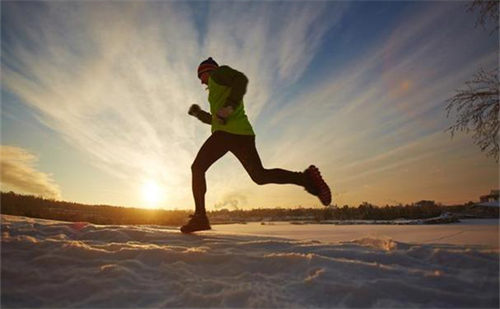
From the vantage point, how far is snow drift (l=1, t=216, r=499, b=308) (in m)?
1.84

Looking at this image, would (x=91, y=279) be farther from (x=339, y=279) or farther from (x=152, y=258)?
(x=339, y=279)

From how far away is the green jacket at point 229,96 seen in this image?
4012 mm

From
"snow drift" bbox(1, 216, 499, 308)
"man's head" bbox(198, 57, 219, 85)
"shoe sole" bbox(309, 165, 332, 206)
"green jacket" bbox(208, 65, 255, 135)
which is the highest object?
"man's head" bbox(198, 57, 219, 85)

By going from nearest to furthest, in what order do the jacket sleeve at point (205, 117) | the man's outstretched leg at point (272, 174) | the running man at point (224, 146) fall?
the running man at point (224, 146) < the man's outstretched leg at point (272, 174) < the jacket sleeve at point (205, 117)

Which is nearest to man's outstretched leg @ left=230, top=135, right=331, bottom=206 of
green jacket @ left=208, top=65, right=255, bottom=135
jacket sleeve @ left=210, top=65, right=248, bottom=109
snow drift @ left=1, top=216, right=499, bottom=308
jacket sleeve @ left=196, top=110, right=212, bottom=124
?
green jacket @ left=208, top=65, right=255, bottom=135

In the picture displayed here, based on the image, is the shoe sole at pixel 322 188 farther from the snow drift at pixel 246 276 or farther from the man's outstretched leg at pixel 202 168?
the snow drift at pixel 246 276

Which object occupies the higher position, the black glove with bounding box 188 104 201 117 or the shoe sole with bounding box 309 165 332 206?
the black glove with bounding box 188 104 201 117

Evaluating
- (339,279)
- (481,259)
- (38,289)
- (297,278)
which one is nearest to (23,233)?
(38,289)

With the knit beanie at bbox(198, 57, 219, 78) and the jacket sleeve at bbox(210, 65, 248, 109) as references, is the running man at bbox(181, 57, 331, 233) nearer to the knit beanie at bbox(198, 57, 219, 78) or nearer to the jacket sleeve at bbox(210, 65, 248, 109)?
the jacket sleeve at bbox(210, 65, 248, 109)

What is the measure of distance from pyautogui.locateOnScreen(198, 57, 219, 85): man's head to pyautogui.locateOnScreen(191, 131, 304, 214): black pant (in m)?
0.82

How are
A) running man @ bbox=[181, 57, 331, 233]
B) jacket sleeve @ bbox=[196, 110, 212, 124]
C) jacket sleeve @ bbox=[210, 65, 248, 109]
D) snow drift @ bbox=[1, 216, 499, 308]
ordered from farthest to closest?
jacket sleeve @ bbox=[196, 110, 212, 124], running man @ bbox=[181, 57, 331, 233], jacket sleeve @ bbox=[210, 65, 248, 109], snow drift @ bbox=[1, 216, 499, 308]

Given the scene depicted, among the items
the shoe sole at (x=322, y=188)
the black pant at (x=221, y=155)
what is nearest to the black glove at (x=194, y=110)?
the black pant at (x=221, y=155)

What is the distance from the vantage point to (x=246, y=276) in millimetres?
2203

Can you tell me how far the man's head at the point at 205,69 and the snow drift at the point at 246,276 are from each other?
2.41 metres
